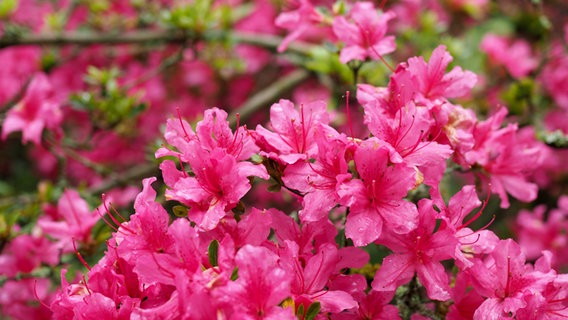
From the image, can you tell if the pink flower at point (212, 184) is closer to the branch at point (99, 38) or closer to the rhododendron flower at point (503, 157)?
the rhododendron flower at point (503, 157)

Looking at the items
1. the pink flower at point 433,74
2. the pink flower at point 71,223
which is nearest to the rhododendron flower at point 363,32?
the pink flower at point 433,74

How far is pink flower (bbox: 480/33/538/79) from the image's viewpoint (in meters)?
2.39

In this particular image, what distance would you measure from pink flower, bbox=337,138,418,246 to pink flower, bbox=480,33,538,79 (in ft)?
4.96

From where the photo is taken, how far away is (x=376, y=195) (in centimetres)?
107

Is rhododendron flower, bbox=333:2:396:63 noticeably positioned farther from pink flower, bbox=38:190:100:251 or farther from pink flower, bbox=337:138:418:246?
pink flower, bbox=38:190:100:251

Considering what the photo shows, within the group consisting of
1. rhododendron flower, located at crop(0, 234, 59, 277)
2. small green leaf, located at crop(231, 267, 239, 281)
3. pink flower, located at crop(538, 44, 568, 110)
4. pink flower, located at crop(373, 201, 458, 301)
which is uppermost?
small green leaf, located at crop(231, 267, 239, 281)

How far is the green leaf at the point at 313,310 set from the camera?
97cm

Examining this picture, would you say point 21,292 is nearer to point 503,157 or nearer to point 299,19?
point 299,19

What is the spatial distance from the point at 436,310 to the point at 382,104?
1.43 feet

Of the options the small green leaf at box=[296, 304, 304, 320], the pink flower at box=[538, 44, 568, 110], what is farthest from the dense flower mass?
the pink flower at box=[538, 44, 568, 110]

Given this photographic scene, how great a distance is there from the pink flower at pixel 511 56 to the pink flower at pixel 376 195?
1510mm

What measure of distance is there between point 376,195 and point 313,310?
9.4 inches

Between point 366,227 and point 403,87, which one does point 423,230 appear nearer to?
point 366,227

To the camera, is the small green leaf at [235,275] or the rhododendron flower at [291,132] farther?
the rhododendron flower at [291,132]
